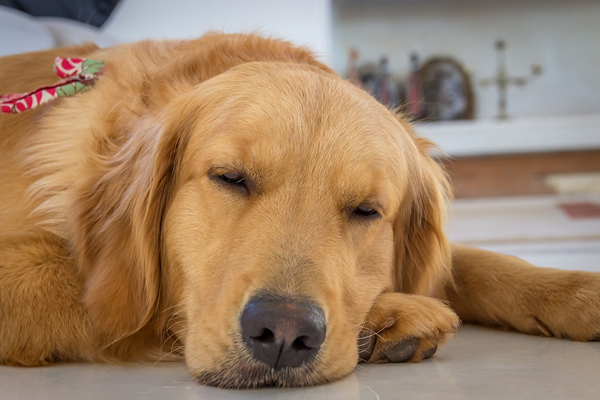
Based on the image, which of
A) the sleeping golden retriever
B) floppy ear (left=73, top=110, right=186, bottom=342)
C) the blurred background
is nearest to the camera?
the sleeping golden retriever

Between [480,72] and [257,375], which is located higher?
[257,375]

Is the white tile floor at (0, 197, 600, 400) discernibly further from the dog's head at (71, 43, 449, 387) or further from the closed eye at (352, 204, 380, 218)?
the closed eye at (352, 204, 380, 218)

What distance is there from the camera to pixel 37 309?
1.75 meters

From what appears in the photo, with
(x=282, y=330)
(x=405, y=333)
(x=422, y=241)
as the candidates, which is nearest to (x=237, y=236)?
(x=282, y=330)

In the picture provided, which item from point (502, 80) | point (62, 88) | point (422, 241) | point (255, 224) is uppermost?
point (62, 88)

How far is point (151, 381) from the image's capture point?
1.64 m

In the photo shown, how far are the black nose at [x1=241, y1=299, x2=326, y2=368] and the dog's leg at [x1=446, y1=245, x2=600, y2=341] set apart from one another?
810 millimetres

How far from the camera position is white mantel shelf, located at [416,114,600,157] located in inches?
323

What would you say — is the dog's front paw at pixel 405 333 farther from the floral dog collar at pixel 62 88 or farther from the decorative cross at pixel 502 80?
the decorative cross at pixel 502 80

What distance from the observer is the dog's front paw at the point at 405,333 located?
1.73 m

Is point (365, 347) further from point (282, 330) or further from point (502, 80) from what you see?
point (502, 80)

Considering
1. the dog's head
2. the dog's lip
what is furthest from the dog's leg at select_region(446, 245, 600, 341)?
the dog's lip

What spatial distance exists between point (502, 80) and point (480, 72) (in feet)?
1.00

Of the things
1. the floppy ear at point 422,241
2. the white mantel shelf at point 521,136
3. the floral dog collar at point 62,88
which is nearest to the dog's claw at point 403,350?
the floppy ear at point 422,241
